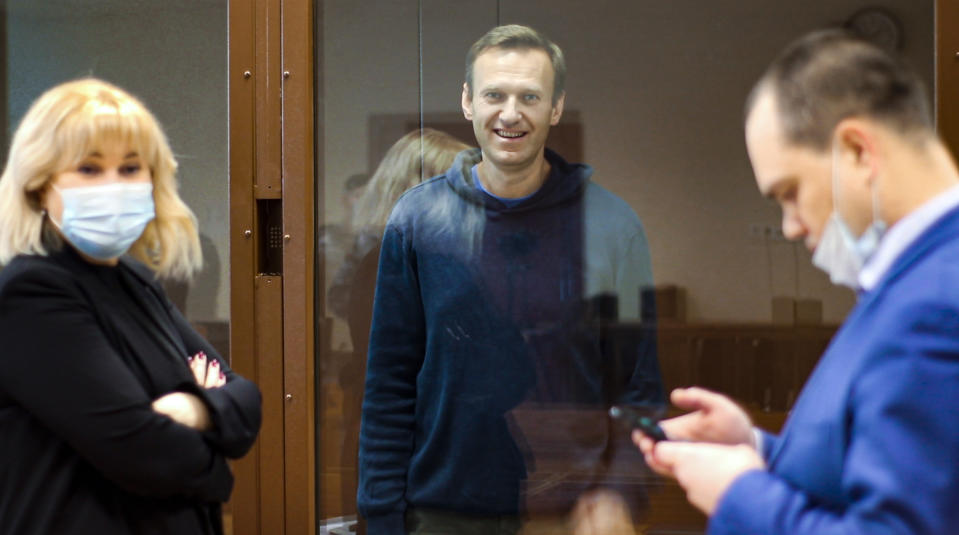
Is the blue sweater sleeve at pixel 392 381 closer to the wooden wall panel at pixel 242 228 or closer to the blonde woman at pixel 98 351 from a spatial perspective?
the wooden wall panel at pixel 242 228

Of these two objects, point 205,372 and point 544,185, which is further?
point 544,185

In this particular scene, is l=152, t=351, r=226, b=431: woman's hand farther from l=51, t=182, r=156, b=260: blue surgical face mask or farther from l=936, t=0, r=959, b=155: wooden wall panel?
l=936, t=0, r=959, b=155: wooden wall panel

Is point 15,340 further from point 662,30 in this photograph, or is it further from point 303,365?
point 662,30

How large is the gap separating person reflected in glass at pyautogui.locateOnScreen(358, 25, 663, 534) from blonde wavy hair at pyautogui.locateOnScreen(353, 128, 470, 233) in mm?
103

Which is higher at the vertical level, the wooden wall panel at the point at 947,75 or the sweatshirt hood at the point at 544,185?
the wooden wall panel at the point at 947,75

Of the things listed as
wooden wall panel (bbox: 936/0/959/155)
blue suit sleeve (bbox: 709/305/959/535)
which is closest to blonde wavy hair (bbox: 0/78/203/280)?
blue suit sleeve (bbox: 709/305/959/535)

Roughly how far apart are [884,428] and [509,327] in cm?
184

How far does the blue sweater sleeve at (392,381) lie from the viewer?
3.01 meters

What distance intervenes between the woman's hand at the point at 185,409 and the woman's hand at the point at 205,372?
161 millimetres

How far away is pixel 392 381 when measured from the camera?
305cm

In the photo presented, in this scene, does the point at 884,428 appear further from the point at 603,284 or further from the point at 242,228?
the point at 242,228

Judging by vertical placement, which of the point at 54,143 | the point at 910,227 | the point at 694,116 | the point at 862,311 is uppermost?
the point at 694,116

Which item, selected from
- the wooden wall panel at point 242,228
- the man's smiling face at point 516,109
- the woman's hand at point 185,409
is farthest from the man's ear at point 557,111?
the woman's hand at point 185,409

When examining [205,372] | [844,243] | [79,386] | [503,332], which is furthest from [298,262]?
[844,243]
